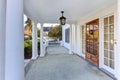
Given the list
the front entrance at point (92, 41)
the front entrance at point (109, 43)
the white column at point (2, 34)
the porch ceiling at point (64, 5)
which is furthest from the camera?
the front entrance at point (92, 41)

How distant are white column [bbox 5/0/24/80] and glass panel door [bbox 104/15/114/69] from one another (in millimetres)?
4169

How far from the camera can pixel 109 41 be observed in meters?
5.21

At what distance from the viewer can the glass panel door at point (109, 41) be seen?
499 cm

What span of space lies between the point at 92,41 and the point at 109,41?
2.06 meters

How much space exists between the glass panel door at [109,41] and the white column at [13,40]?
417 cm

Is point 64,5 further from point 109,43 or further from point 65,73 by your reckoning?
point 65,73

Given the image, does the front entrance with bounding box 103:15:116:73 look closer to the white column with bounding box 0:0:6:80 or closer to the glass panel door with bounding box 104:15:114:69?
the glass panel door with bounding box 104:15:114:69

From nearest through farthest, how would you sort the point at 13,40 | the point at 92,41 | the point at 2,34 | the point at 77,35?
the point at 2,34
the point at 13,40
the point at 92,41
the point at 77,35

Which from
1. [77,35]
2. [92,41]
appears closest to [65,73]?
[92,41]

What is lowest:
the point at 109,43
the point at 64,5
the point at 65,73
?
the point at 65,73

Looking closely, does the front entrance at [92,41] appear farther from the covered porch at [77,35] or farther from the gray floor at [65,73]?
the gray floor at [65,73]

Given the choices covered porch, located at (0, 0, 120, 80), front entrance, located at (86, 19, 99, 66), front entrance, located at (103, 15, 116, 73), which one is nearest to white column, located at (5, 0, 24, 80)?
covered porch, located at (0, 0, 120, 80)

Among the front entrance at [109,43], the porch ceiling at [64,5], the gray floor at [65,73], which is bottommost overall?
the gray floor at [65,73]

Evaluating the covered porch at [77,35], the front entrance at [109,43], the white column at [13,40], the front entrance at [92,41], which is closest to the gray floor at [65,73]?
the covered porch at [77,35]
